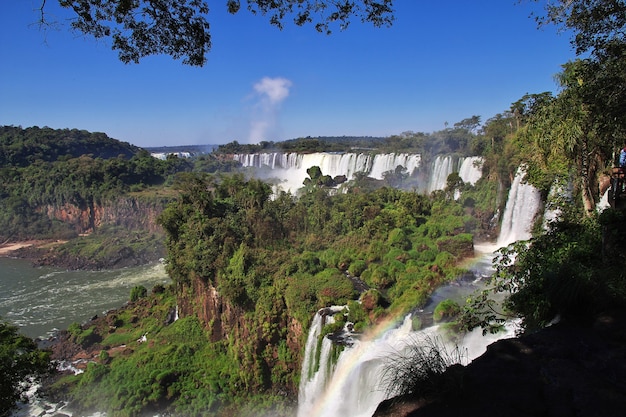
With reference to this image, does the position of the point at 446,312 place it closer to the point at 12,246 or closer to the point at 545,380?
the point at 545,380

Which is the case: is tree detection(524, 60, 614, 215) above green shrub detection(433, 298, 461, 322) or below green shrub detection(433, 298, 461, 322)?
above

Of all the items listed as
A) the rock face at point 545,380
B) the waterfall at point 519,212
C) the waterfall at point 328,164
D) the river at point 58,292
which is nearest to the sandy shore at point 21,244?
the river at point 58,292

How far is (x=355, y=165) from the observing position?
123 ft

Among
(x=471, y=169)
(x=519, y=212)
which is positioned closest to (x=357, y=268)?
(x=519, y=212)

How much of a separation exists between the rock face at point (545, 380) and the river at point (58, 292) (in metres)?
26.1

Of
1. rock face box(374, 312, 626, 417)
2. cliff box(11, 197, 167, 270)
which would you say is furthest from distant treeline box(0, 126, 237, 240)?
rock face box(374, 312, 626, 417)

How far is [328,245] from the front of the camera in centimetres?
2150

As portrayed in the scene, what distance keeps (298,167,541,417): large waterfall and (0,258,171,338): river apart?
18034 mm

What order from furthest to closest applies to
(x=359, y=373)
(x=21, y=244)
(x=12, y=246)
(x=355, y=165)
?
(x=21, y=244), (x=12, y=246), (x=355, y=165), (x=359, y=373)

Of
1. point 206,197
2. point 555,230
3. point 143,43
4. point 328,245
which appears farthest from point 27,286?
point 555,230

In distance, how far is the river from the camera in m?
24.7

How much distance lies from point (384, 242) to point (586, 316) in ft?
52.2

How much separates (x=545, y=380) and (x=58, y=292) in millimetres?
34170

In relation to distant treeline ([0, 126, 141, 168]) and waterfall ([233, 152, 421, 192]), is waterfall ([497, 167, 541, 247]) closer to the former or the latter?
waterfall ([233, 152, 421, 192])
